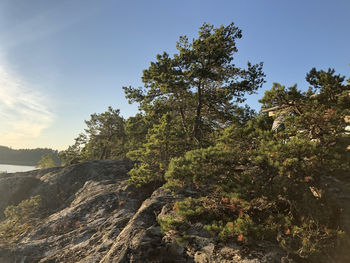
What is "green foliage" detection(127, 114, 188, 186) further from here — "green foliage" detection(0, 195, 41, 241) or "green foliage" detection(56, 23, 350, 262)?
"green foliage" detection(0, 195, 41, 241)

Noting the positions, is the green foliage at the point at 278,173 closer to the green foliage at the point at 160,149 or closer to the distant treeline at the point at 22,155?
the green foliage at the point at 160,149

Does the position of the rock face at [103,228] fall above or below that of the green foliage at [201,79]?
below

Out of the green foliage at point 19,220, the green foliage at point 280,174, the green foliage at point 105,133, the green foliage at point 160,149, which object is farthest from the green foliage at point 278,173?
the green foliage at point 105,133

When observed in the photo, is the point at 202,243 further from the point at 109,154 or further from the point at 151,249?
the point at 109,154

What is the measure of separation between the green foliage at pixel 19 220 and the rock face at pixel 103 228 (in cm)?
101

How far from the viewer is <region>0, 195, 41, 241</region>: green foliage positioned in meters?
13.6

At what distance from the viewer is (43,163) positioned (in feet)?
170

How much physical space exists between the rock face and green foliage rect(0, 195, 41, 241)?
1007 millimetres

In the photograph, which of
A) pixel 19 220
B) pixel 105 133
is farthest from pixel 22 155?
pixel 19 220

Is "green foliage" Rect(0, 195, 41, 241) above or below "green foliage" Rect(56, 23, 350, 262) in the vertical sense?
below

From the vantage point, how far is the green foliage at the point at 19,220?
13594 millimetres

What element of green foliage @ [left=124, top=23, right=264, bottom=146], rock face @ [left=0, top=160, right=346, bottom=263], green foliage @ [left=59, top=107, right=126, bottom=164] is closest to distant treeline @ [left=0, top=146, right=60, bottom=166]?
green foliage @ [left=59, top=107, right=126, bottom=164]

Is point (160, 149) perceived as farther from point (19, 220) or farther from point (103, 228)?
point (19, 220)

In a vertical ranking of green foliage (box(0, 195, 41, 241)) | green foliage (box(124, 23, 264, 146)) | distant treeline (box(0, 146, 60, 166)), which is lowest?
green foliage (box(0, 195, 41, 241))
